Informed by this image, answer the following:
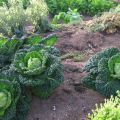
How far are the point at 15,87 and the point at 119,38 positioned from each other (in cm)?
348

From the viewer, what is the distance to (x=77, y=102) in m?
2.80

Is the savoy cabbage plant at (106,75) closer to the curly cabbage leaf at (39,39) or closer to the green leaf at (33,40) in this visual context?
the curly cabbage leaf at (39,39)

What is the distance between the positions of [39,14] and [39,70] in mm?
2789

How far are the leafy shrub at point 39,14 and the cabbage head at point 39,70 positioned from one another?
2.16 m

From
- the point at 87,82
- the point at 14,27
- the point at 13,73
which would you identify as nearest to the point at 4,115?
the point at 13,73

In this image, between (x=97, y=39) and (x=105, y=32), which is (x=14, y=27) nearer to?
(x=97, y=39)

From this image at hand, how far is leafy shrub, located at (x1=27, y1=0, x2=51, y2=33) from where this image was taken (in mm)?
→ 4655

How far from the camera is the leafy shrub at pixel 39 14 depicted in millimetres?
4655

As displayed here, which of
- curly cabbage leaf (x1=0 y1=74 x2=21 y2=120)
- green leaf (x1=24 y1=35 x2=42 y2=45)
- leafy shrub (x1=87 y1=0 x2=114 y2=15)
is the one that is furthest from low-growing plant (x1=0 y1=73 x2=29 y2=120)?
leafy shrub (x1=87 y1=0 x2=114 y2=15)

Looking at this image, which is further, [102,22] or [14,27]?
[102,22]

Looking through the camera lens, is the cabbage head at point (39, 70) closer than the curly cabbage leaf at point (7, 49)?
Yes

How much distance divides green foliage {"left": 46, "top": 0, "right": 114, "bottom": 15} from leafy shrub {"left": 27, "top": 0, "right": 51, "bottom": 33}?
4791mm

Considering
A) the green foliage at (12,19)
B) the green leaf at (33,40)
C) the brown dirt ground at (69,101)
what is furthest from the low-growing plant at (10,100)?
the green foliage at (12,19)

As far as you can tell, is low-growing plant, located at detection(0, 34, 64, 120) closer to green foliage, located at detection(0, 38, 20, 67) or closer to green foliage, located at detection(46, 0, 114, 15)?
green foliage, located at detection(0, 38, 20, 67)
